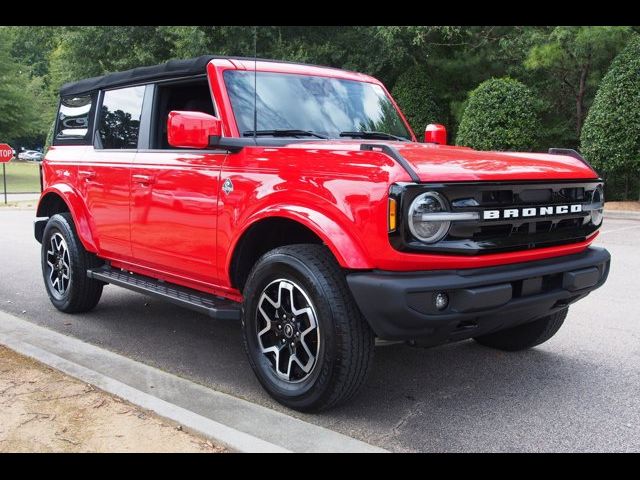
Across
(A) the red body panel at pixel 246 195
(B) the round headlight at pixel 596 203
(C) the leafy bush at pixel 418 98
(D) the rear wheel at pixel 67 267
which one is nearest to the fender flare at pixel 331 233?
(A) the red body panel at pixel 246 195

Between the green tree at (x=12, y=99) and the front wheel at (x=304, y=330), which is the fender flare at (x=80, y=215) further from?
the green tree at (x=12, y=99)

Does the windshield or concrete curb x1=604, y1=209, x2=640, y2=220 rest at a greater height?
the windshield

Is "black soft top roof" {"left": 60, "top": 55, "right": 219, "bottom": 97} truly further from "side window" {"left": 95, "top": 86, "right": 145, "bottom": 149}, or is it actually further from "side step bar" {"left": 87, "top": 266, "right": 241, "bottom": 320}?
"side step bar" {"left": 87, "top": 266, "right": 241, "bottom": 320}

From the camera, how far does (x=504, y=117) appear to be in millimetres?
17625

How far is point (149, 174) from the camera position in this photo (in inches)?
187

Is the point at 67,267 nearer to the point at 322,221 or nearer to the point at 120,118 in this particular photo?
the point at 120,118

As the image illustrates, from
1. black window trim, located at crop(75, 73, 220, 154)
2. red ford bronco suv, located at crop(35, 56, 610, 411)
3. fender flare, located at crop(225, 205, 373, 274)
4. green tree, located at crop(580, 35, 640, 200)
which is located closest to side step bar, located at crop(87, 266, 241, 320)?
red ford bronco suv, located at crop(35, 56, 610, 411)

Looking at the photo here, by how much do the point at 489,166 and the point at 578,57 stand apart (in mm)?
16598

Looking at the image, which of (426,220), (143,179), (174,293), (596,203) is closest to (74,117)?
(143,179)

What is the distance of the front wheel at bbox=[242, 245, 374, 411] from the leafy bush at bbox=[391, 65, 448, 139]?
57.9 feet

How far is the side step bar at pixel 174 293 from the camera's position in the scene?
4133 millimetres

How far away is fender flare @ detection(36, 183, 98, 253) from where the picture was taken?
220 inches
